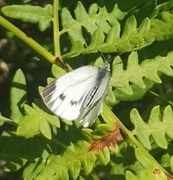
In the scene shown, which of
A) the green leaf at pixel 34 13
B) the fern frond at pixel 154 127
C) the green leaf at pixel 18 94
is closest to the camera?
the fern frond at pixel 154 127

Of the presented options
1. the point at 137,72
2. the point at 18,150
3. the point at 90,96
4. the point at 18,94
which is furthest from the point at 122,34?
the point at 18,150

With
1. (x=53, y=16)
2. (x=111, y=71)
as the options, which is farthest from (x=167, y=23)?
(x=53, y=16)

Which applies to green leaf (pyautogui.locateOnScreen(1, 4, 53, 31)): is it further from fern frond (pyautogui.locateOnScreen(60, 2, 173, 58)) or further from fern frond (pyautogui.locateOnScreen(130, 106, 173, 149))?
fern frond (pyautogui.locateOnScreen(130, 106, 173, 149))

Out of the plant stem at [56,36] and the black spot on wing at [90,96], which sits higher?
the plant stem at [56,36]

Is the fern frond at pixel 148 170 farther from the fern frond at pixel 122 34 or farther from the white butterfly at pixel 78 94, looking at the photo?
the fern frond at pixel 122 34

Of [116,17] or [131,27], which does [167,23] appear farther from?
[116,17]

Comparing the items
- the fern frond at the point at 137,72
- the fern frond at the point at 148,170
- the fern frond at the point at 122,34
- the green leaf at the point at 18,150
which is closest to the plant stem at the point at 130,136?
the fern frond at the point at 148,170
